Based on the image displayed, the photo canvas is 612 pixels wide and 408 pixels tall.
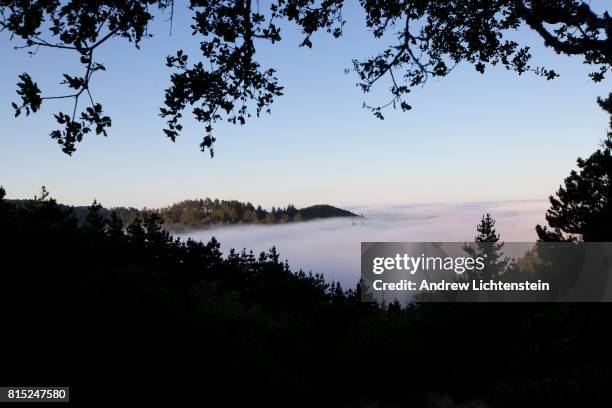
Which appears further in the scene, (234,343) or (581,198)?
(581,198)

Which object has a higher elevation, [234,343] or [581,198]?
[581,198]

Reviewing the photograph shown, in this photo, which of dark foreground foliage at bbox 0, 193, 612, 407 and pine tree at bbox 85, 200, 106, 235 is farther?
pine tree at bbox 85, 200, 106, 235

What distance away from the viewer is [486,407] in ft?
56.7

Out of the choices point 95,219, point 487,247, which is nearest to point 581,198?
point 487,247

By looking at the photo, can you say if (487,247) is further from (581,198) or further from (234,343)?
(234,343)

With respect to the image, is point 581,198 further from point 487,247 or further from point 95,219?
point 95,219

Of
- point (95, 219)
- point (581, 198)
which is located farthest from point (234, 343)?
point (581, 198)

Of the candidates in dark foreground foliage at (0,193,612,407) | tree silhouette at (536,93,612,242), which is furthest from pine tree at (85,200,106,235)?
tree silhouette at (536,93,612,242)

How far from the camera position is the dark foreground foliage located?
10.9 meters

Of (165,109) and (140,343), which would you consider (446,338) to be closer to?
(140,343)

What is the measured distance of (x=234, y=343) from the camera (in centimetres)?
1496

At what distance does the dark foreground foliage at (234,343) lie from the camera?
1095 centimetres

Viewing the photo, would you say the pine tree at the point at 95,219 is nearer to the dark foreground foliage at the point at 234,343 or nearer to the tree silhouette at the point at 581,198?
the dark foreground foliage at the point at 234,343

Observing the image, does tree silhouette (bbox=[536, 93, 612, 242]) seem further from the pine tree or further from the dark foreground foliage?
the pine tree
